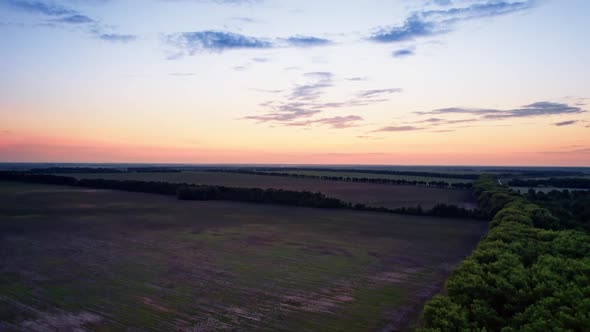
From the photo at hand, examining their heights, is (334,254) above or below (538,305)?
below

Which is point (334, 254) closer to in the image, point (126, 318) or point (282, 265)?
point (282, 265)

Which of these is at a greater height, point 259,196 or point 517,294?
point 517,294

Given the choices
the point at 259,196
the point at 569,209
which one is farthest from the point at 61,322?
the point at 569,209

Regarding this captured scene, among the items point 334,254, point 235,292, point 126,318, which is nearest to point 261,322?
point 235,292

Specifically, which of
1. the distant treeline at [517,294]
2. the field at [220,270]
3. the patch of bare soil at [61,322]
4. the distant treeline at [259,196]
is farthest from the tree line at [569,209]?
the patch of bare soil at [61,322]

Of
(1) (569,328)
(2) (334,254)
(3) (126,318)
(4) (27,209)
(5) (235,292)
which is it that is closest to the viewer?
(1) (569,328)

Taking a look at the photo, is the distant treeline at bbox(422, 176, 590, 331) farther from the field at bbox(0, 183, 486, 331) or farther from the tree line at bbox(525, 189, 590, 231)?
the tree line at bbox(525, 189, 590, 231)

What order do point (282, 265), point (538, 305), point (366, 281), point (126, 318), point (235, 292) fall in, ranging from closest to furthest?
1. point (538, 305)
2. point (126, 318)
3. point (235, 292)
4. point (366, 281)
5. point (282, 265)

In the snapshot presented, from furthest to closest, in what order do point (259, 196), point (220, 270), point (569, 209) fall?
point (259, 196)
point (569, 209)
point (220, 270)

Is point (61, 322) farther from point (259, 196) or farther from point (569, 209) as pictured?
point (569, 209)
